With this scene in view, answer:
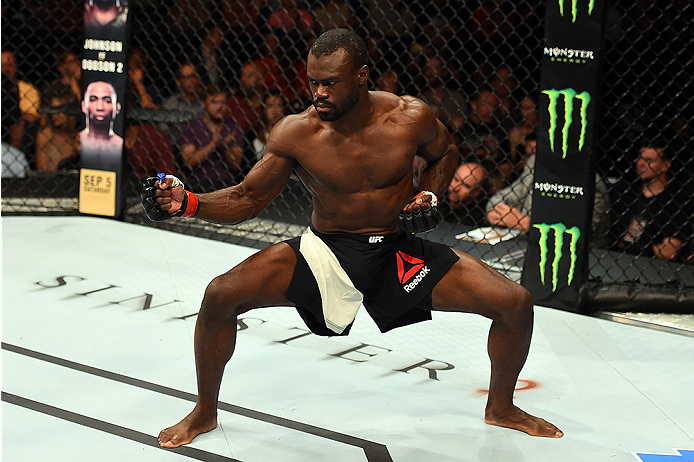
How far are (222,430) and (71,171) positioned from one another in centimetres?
300

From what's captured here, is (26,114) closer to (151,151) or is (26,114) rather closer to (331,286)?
(151,151)

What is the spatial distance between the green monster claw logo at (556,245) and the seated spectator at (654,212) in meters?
0.42

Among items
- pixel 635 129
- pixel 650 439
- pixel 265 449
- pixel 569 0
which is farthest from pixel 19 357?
pixel 635 129

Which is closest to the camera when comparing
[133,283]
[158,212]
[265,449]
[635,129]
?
[158,212]

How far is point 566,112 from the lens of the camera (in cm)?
266

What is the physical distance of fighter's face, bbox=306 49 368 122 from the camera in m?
1.55

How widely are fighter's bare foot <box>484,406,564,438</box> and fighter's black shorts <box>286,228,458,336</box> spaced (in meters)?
0.33

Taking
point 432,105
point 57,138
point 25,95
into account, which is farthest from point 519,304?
point 25,95

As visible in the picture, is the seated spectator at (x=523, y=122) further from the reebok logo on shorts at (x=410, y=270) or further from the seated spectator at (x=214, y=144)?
the reebok logo on shorts at (x=410, y=270)

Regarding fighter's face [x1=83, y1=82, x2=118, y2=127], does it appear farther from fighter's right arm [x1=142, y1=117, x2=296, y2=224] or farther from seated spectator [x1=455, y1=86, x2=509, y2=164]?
fighter's right arm [x1=142, y1=117, x2=296, y2=224]

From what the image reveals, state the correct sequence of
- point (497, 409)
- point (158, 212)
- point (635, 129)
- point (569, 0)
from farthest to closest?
point (635, 129) < point (569, 0) < point (497, 409) < point (158, 212)

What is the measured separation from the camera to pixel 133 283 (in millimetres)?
2828

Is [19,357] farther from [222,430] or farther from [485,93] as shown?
[485,93]

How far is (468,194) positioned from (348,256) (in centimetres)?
189
